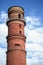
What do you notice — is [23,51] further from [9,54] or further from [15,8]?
[15,8]

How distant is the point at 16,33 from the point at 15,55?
4.02m

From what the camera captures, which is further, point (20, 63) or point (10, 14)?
point (10, 14)

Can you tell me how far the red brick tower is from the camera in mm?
34031

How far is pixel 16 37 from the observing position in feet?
116

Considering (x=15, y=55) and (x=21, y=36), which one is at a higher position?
(x=21, y=36)

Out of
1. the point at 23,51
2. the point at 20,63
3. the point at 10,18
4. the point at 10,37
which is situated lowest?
the point at 20,63

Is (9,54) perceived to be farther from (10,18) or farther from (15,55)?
(10,18)

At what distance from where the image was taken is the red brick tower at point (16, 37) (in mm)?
34031

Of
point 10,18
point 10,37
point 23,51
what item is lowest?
point 23,51

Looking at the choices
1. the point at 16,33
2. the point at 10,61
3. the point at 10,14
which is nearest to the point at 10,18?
the point at 10,14

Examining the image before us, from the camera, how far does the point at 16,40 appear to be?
3522 cm

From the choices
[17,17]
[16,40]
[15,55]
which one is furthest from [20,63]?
[17,17]

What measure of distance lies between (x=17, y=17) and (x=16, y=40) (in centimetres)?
441

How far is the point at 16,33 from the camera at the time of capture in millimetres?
35562
